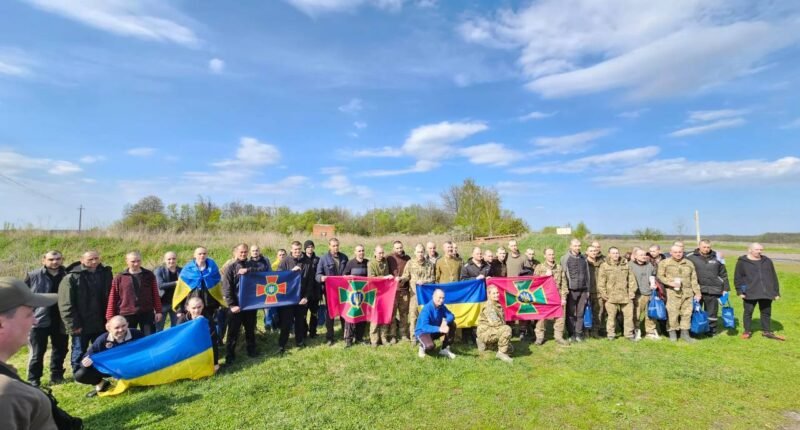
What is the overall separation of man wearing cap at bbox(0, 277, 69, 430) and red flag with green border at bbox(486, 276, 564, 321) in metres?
7.86

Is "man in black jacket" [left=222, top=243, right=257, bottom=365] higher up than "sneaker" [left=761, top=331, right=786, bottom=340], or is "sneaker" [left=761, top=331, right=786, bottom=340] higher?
"man in black jacket" [left=222, top=243, right=257, bottom=365]

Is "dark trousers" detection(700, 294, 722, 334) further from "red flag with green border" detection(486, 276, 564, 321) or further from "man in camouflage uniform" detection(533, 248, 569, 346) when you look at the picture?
"red flag with green border" detection(486, 276, 564, 321)

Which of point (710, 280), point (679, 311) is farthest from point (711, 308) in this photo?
point (679, 311)

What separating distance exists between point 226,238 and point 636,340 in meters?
21.4

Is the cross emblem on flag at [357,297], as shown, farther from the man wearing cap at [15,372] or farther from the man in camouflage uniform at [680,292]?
the man in camouflage uniform at [680,292]

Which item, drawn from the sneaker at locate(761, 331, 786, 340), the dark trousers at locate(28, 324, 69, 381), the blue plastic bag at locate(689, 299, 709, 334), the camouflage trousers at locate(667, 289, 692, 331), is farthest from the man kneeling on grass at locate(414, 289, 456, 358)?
the sneaker at locate(761, 331, 786, 340)

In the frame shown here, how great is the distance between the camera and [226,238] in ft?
76.6

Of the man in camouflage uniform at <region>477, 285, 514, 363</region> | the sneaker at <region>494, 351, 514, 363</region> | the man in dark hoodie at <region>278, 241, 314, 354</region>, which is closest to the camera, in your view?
the sneaker at <region>494, 351, 514, 363</region>

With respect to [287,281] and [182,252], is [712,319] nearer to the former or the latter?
[287,281]

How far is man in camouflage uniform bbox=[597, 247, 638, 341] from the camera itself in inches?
345

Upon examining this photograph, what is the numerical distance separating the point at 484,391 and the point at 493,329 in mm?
1896

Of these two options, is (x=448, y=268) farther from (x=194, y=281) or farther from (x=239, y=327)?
(x=194, y=281)

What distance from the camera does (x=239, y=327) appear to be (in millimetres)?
7766

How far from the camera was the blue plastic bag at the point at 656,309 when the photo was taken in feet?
28.6
